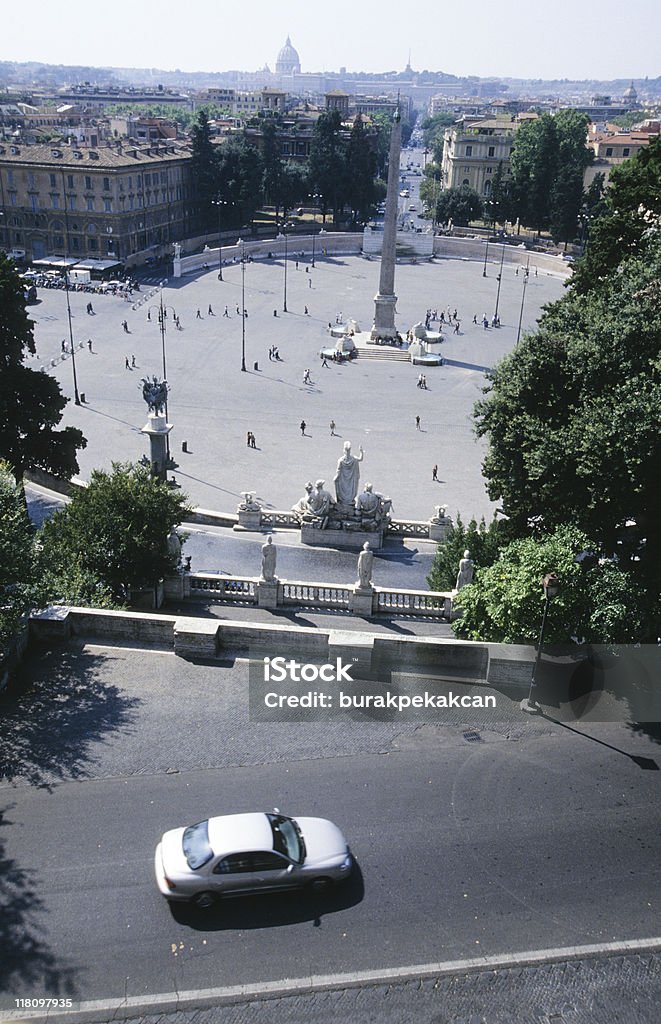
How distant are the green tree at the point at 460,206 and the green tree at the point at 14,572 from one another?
334 feet

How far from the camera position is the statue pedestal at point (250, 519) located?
3303 cm

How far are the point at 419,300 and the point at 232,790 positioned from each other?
243 ft

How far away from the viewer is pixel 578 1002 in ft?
37.7

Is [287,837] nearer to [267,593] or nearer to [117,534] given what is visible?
[267,593]

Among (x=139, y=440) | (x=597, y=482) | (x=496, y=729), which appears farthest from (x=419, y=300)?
(x=496, y=729)

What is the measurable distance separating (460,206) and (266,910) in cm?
10829

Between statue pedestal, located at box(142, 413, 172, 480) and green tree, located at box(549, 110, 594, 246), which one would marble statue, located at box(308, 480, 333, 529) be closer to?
statue pedestal, located at box(142, 413, 172, 480)

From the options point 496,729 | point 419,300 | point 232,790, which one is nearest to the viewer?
point 232,790

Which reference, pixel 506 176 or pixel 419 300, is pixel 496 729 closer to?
pixel 419 300

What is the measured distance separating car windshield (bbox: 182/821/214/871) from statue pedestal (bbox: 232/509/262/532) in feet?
66.7

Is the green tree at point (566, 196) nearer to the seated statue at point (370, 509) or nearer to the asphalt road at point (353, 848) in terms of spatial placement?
the seated statue at point (370, 509)

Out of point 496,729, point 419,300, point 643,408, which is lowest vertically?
point 419,300

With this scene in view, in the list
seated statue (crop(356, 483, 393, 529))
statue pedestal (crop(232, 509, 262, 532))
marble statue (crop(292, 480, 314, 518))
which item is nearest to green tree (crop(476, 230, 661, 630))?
seated statue (crop(356, 483, 393, 529))

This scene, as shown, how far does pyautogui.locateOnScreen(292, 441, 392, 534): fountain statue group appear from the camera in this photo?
31.8 m
